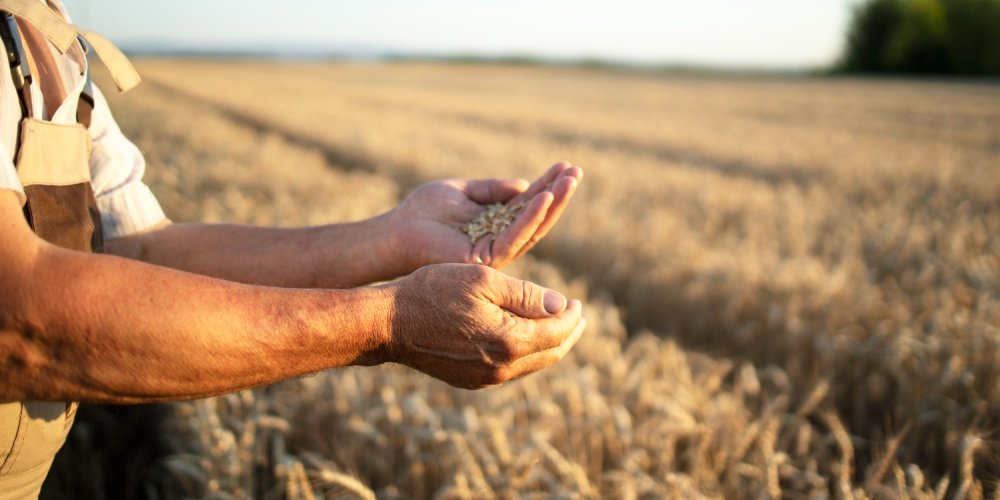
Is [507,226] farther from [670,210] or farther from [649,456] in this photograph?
[670,210]

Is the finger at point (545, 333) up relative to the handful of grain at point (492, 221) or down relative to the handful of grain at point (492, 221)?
down

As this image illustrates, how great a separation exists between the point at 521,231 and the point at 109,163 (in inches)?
37.3

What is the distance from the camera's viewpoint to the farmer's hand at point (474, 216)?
1.52m

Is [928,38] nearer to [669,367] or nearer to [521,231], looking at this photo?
[669,367]

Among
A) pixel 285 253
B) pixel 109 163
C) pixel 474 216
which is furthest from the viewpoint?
pixel 474 216

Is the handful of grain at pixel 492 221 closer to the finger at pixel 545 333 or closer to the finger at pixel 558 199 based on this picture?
the finger at pixel 558 199

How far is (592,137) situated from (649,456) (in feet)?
34.3

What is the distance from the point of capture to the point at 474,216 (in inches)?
70.9

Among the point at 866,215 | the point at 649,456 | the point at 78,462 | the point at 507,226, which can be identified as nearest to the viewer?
the point at 507,226

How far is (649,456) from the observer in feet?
7.30

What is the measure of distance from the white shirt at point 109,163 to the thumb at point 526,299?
2.87 feet

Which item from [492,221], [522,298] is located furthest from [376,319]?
[492,221]

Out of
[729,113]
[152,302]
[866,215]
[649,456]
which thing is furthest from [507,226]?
[729,113]

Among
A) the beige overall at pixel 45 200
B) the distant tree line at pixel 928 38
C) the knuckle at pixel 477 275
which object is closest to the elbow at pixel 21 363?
the beige overall at pixel 45 200
